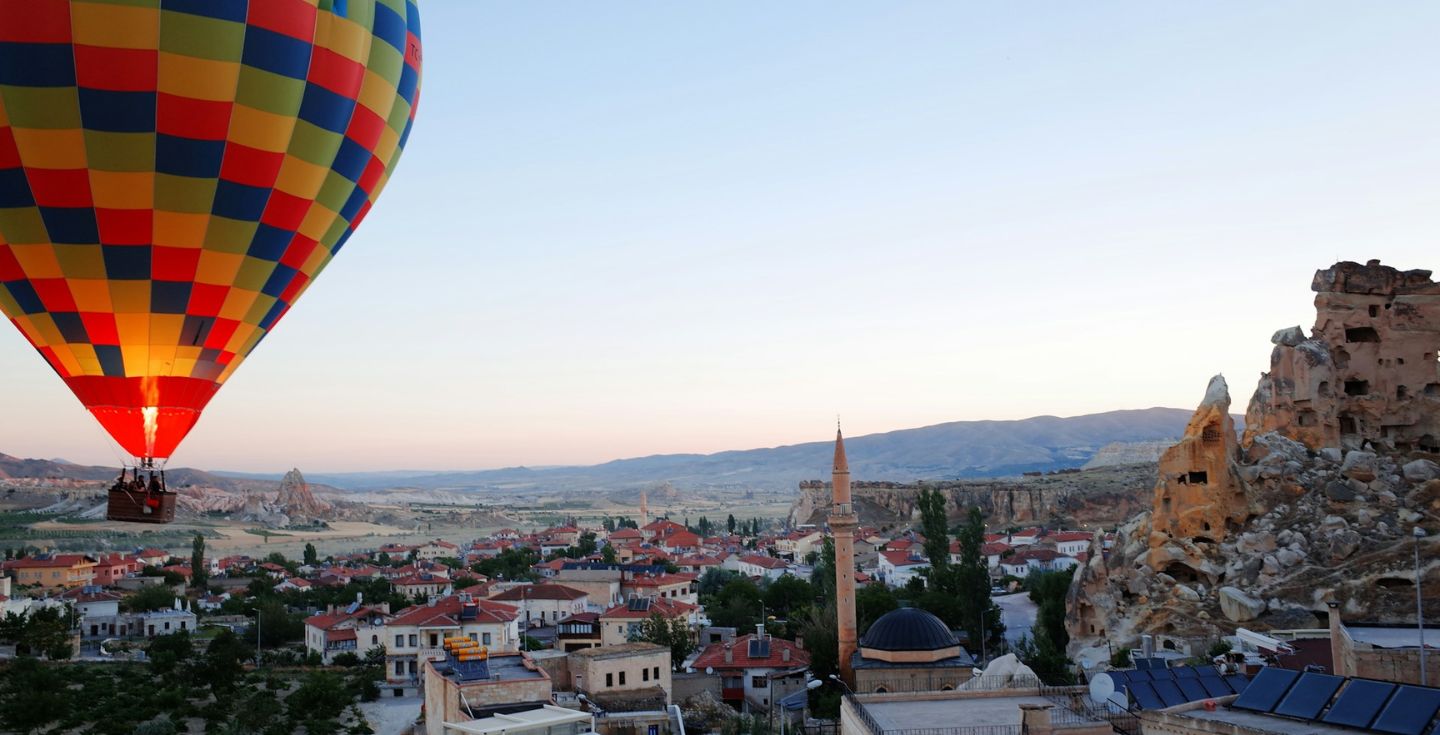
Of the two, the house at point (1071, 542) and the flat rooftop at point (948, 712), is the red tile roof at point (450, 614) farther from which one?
the house at point (1071, 542)

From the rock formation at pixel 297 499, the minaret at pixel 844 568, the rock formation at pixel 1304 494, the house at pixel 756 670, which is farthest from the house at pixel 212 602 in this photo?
the rock formation at pixel 297 499

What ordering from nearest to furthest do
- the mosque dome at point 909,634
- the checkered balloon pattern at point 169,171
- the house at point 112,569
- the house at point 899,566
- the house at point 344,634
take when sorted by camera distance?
the checkered balloon pattern at point 169,171, the mosque dome at point 909,634, the house at point 344,634, the house at point 899,566, the house at point 112,569

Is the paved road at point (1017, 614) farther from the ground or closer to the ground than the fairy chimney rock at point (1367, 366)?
closer to the ground

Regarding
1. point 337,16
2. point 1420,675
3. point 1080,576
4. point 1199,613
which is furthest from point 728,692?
point 337,16

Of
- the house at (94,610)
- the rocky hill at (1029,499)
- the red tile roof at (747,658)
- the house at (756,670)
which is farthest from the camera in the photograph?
the rocky hill at (1029,499)

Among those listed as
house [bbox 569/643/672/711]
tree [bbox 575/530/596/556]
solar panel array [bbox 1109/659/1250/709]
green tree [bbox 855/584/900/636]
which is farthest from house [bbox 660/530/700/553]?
solar panel array [bbox 1109/659/1250/709]

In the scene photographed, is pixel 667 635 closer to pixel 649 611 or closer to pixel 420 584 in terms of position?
pixel 649 611
